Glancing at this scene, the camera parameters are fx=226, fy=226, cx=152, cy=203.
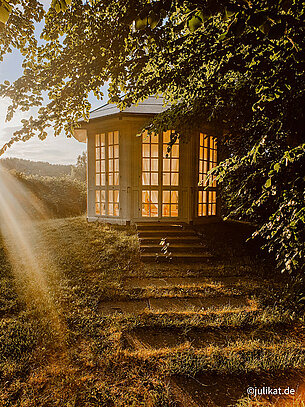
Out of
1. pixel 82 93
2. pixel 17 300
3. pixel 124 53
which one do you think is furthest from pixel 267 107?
pixel 17 300

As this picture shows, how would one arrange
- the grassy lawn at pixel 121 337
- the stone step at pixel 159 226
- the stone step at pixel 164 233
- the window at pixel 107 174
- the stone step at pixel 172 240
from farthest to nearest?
1. the window at pixel 107 174
2. the stone step at pixel 159 226
3. the stone step at pixel 164 233
4. the stone step at pixel 172 240
5. the grassy lawn at pixel 121 337

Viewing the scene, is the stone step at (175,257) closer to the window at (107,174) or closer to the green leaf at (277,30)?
the window at (107,174)

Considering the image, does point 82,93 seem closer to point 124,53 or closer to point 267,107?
point 124,53

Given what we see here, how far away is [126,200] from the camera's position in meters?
8.08

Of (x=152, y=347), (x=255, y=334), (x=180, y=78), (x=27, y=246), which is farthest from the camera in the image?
(x=27, y=246)

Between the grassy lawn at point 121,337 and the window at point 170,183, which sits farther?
the window at point 170,183

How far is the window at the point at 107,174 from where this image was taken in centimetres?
834

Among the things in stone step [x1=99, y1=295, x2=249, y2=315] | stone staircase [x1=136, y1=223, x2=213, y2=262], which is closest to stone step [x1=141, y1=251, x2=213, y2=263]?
stone staircase [x1=136, y1=223, x2=213, y2=262]

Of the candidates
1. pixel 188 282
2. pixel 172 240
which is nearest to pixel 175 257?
pixel 172 240

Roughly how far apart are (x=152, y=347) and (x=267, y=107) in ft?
10.7

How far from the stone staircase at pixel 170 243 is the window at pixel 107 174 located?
156 centimetres

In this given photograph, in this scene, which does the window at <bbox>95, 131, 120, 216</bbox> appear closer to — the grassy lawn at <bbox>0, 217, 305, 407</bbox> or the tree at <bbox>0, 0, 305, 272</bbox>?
the grassy lawn at <bbox>0, 217, 305, 407</bbox>

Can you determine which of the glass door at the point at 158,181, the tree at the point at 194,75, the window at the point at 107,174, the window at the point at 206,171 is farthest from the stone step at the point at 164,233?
the tree at the point at 194,75

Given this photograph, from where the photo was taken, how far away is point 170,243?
632cm
